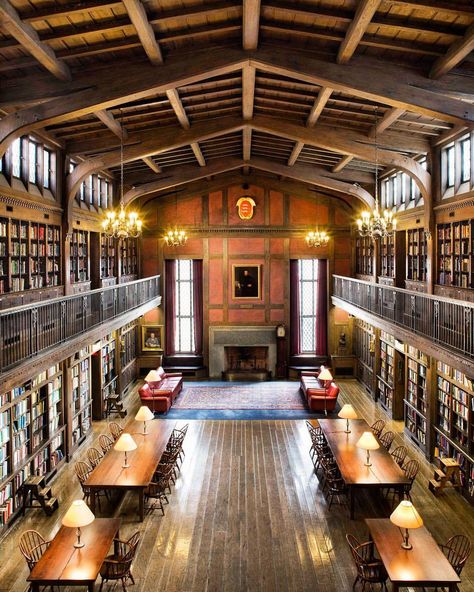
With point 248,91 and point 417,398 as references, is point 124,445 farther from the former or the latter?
point 417,398

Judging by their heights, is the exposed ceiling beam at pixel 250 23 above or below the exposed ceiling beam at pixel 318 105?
above

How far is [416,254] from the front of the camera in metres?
14.0

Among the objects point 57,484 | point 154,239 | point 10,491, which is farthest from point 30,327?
point 154,239

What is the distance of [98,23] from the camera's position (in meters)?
7.52

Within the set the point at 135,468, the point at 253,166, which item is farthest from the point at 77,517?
the point at 253,166

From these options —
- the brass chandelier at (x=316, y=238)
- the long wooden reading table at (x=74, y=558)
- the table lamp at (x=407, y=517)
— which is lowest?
the long wooden reading table at (x=74, y=558)

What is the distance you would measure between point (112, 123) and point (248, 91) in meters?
3.04

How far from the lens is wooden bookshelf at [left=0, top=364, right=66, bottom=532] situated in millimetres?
9094

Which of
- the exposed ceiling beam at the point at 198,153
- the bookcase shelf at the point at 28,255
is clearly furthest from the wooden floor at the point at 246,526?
the exposed ceiling beam at the point at 198,153

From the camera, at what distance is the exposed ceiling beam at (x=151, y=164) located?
49.6 feet

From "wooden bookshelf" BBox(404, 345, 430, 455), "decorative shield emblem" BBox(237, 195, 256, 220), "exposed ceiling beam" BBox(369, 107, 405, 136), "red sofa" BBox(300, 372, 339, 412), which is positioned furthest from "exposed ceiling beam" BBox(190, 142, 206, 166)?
"red sofa" BBox(300, 372, 339, 412)

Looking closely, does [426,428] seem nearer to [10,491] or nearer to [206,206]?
[10,491]

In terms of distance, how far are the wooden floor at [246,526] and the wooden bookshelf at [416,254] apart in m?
4.51

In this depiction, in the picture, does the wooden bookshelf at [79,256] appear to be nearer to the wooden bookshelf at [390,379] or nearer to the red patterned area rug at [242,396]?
the red patterned area rug at [242,396]
